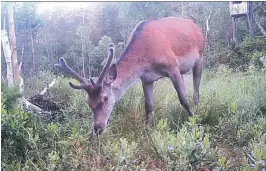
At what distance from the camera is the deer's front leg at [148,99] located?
5.67ft

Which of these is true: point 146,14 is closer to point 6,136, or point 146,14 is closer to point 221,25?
point 221,25

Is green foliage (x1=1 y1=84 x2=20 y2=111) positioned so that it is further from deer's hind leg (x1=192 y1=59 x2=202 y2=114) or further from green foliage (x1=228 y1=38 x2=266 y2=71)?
green foliage (x1=228 y1=38 x2=266 y2=71)

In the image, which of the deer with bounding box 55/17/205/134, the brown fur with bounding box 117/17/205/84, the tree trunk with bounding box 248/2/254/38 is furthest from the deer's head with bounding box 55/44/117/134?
the tree trunk with bounding box 248/2/254/38

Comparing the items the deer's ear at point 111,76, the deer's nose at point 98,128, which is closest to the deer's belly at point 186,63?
the deer's ear at point 111,76

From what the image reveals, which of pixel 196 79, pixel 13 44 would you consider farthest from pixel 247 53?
pixel 13 44

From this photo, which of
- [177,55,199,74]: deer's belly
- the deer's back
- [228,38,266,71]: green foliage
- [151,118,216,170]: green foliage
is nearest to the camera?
[151,118,216,170]: green foliage

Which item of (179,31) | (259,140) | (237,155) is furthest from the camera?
(179,31)

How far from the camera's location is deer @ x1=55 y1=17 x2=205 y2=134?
1.65 m

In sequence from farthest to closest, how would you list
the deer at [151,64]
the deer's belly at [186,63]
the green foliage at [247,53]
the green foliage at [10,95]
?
the deer's belly at [186,63] < the green foliage at [247,53] < the deer at [151,64] < the green foliage at [10,95]

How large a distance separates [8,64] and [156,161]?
2.16 feet

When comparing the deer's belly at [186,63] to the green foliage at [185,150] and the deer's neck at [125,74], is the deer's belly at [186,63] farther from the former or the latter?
the green foliage at [185,150]

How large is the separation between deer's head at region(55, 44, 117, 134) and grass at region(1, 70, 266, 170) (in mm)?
49

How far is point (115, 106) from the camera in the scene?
5.84ft

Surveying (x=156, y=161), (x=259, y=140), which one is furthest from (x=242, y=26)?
(x=156, y=161)
